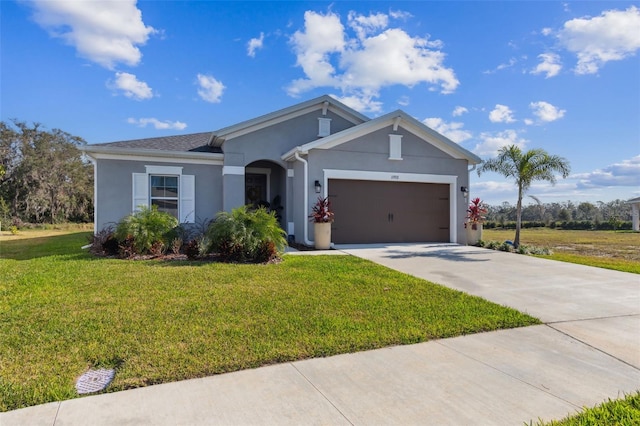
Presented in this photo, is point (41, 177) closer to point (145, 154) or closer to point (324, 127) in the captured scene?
point (145, 154)

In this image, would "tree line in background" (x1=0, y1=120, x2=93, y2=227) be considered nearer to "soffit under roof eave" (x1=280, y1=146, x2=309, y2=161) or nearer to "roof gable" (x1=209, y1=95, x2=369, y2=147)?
"roof gable" (x1=209, y1=95, x2=369, y2=147)

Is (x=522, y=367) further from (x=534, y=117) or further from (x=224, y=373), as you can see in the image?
(x=534, y=117)

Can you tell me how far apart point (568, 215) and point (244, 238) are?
4459 cm

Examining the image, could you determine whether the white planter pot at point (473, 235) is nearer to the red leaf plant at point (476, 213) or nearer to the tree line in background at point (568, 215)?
the red leaf plant at point (476, 213)

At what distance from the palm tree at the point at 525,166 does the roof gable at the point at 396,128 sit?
37.0 inches

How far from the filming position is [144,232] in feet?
31.9

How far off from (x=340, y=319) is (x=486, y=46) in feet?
37.4

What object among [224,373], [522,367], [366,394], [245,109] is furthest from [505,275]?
[245,109]

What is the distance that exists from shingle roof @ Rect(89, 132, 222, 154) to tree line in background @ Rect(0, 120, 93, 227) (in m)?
18.5

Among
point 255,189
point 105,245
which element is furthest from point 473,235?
point 105,245

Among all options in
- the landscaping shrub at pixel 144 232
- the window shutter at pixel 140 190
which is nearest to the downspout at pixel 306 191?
the landscaping shrub at pixel 144 232

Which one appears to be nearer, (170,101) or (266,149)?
(266,149)

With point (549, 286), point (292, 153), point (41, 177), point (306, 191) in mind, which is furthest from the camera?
point (41, 177)

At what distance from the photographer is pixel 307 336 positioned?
404 cm
